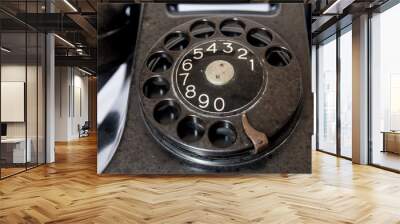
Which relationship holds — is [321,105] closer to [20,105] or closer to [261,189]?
[261,189]

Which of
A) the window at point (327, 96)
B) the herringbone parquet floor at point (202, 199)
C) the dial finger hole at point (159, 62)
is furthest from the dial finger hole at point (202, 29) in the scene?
the window at point (327, 96)

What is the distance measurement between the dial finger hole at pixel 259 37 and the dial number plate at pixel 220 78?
10 centimetres

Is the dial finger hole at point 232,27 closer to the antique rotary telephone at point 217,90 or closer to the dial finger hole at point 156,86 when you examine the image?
the antique rotary telephone at point 217,90

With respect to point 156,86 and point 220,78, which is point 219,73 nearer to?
point 220,78

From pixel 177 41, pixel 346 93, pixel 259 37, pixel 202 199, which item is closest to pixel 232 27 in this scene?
pixel 259 37

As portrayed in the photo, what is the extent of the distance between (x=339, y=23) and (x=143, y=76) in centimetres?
Result: 443

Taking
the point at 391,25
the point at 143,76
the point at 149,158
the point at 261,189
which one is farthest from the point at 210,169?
the point at 391,25

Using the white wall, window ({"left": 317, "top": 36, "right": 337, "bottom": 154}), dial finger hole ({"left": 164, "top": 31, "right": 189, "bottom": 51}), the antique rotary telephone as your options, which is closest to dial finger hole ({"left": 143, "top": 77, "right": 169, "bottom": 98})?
the antique rotary telephone

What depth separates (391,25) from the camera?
4398 mm

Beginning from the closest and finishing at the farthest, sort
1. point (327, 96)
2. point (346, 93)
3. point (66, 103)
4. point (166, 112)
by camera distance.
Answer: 1. point (166, 112)
2. point (346, 93)
3. point (327, 96)
4. point (66, 103)

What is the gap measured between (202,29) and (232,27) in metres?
0.11

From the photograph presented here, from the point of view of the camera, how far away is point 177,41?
1.19m

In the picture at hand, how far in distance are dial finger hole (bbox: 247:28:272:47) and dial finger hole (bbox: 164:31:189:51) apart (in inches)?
8.4

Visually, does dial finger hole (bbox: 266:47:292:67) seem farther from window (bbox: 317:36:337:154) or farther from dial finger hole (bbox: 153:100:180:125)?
window (bbox: 317:36:337:154)
